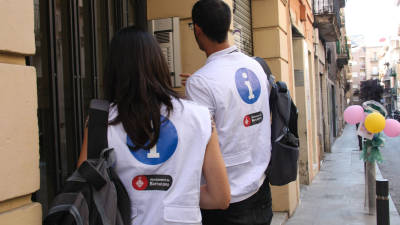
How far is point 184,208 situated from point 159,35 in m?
2.86

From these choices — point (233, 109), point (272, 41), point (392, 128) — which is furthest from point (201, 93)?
point (392, 128)

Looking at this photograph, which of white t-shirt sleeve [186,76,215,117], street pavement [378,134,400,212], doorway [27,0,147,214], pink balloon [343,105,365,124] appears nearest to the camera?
white t-shirt sleeve [186,76,215,117]

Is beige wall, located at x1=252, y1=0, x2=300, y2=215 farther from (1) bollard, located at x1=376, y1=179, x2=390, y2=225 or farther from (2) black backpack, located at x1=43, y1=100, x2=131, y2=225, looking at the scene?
(2) black backpack, located at x1=43, y1=100, x2=131, y2=225

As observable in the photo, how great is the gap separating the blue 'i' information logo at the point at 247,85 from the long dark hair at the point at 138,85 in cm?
59

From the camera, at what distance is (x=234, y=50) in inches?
95.8

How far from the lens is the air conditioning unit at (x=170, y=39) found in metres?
4.32

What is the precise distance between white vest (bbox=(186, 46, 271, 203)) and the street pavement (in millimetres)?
6719

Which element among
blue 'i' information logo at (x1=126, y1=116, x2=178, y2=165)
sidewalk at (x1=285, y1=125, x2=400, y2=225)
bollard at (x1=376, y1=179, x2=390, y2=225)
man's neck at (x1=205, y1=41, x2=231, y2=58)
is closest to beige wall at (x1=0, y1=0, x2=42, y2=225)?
blue 'i' information logo at (x1=126, y1=116, x2=178, y2=165)

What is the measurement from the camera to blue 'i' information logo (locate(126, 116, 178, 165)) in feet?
5.50

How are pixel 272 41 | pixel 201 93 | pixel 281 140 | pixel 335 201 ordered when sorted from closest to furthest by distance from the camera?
pixel 201 93 < pixel 281 140 < pixel 272 41 < pixel 335 201

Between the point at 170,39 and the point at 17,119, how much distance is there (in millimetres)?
2654

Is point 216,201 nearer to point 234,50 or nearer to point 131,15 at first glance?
point 234,50

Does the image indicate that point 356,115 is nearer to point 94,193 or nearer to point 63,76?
point 63,76

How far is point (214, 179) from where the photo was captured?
1785 millimetres
